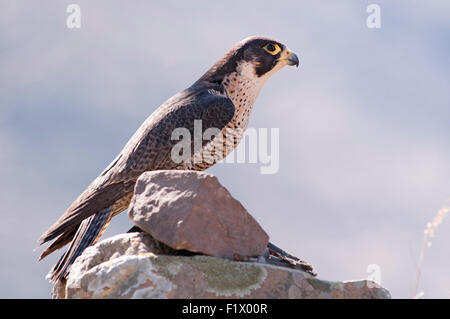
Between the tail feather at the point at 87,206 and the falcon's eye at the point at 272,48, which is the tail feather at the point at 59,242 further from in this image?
the falcon's eye at the point at 272,48

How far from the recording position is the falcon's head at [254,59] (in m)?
6.50

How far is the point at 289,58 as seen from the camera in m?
6.79

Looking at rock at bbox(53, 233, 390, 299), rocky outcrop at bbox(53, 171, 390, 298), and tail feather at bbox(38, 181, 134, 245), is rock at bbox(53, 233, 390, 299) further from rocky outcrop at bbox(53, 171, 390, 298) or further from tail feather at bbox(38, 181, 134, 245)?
tail feather at bbox(38, 181, 134, 245)

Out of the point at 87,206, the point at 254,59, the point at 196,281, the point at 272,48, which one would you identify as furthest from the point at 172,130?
the point at 196,281

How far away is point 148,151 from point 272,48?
1.97 m

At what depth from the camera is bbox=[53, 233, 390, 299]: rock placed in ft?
12.3

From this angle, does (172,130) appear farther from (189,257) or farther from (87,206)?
(189,257)

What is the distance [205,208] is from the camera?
405 cm

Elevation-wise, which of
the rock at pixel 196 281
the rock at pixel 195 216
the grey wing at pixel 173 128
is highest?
the grey wing at pixel 173 128

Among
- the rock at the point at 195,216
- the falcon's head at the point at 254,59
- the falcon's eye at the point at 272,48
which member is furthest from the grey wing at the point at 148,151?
the rock at the point at 195,216

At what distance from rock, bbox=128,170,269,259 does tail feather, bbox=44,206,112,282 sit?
3.94ft

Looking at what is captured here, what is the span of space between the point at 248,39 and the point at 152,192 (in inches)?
A: 119

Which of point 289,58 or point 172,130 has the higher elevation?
point 289,58
